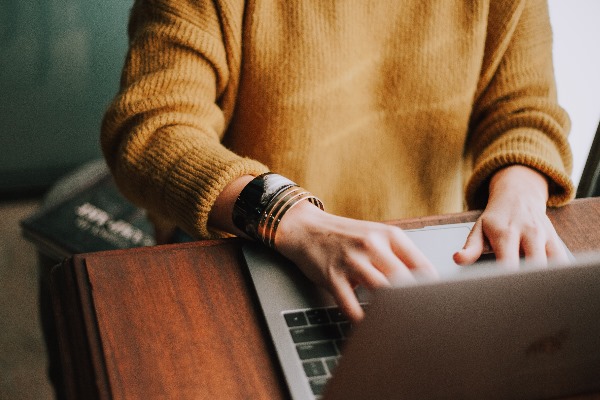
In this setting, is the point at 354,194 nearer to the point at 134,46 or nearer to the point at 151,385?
the point at 134,46

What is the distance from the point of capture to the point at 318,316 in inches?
21.7

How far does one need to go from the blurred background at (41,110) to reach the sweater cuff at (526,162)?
46 centimetres

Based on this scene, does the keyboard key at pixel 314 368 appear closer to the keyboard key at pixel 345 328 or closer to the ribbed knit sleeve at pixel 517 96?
the keyboard key at pixel 345 328

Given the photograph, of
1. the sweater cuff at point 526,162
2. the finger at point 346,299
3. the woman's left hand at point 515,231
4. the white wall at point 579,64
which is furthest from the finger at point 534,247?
the white wall at point 579,64

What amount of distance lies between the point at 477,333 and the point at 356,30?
55 cm

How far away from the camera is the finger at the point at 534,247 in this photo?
2.08ft

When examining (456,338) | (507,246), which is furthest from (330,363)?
(507,246)

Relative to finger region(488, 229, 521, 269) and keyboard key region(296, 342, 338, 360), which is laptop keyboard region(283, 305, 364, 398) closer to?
keyboard key region(296, 342, 338, 360)

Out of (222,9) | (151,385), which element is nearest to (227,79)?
(222,9)

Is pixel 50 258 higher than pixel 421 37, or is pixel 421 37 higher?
pixel 421 37

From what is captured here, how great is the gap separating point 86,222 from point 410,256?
108 cm

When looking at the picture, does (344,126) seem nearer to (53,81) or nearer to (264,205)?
(264,205)

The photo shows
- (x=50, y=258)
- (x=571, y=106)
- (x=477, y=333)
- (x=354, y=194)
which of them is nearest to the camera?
(x=477, y=333)

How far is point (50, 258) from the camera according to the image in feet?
4.67
